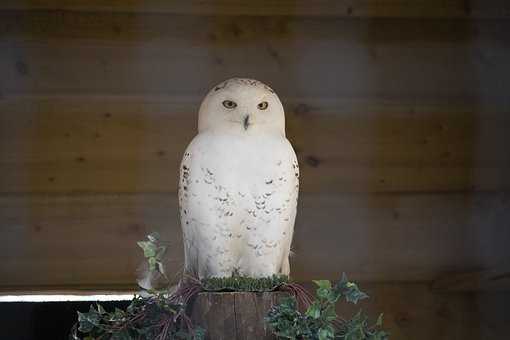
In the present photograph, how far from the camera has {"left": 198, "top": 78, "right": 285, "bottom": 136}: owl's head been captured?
2.11 m

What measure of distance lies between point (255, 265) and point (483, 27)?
91 cm

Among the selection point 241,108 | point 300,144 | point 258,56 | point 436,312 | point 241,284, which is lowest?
point 241,284

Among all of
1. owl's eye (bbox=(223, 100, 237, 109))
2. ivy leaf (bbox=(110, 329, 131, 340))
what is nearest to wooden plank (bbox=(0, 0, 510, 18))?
owl's eye (bbox=(223, 100, 237, 109))

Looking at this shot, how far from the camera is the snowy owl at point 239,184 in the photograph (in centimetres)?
209

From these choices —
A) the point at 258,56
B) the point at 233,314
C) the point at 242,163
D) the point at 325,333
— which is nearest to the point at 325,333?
the point at 325,333

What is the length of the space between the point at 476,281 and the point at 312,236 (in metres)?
0.39

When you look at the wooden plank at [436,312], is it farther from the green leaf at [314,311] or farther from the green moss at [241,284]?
the green leaf at [314,311]

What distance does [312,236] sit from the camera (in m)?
2.65

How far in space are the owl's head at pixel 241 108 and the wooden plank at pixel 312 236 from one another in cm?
52

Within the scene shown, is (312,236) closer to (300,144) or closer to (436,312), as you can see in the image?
(300,144)

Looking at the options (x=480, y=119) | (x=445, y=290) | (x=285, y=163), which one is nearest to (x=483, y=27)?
(x=480, y=119)

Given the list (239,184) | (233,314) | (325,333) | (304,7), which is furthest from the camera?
(304,7)

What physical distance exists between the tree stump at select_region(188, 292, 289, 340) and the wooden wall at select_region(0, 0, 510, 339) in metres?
0.65

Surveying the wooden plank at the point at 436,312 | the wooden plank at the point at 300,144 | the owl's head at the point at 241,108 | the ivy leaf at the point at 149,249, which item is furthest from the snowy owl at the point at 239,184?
the wooden plank at the point at 436,312
